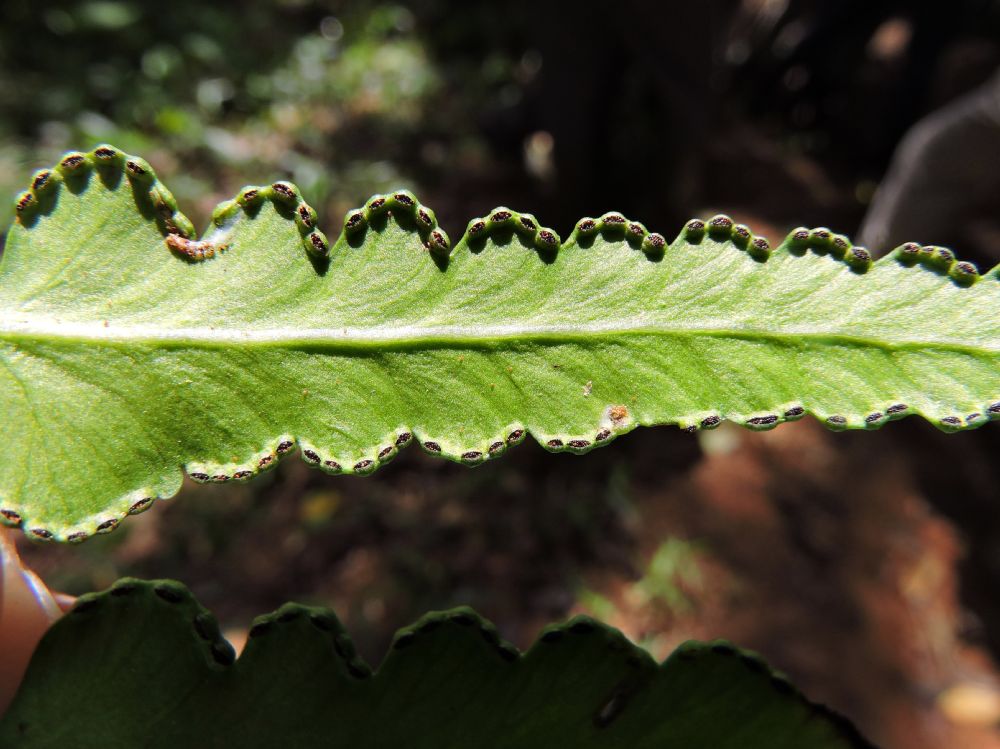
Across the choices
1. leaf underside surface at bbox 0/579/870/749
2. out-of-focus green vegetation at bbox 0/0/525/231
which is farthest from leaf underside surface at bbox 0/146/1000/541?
out-of-focus green vegetation at bbox 0/0/525/231

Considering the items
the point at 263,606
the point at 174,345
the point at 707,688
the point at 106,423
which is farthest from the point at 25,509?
the point at 263,606

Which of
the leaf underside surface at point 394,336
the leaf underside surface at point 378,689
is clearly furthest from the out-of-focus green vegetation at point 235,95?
the leaf underside surface at point 378,689

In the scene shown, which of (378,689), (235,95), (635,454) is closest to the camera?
(378,689)

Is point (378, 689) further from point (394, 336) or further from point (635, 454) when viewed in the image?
point (635, 454)

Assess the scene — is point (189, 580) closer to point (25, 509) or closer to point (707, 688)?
point (25, 509)

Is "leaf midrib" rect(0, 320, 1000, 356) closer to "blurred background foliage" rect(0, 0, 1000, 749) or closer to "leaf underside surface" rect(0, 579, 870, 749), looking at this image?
"leaf underside surface" rect(0, 579, 870, 749)

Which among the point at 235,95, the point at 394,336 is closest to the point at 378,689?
the point at 394,336
